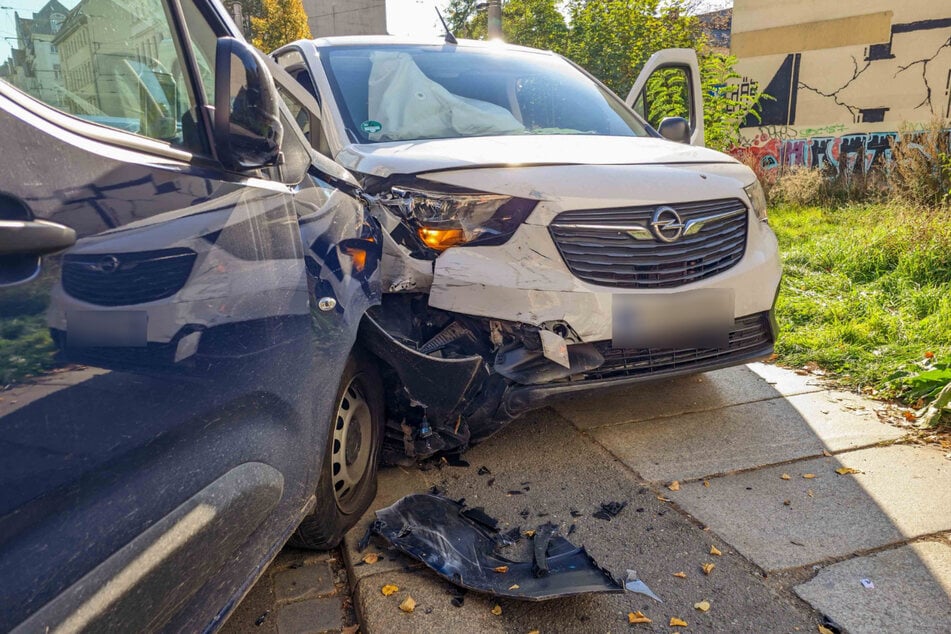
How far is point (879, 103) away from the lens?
1791cm

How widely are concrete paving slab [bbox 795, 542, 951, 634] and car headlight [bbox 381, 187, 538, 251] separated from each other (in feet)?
5.75

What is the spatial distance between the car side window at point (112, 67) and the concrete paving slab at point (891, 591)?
7.78 ft

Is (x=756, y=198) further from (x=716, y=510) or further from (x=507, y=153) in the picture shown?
(x=716, y=510)

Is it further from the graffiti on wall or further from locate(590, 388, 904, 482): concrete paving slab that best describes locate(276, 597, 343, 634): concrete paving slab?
the graffiti on wall

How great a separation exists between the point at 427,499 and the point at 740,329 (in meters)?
1.79

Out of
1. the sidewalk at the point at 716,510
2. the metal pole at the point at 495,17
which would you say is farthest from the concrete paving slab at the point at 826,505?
the metal pole at the point at 495,17

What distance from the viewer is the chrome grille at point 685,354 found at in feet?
10.7

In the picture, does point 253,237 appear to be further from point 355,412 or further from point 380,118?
point 380,118

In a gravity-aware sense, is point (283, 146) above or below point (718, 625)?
above

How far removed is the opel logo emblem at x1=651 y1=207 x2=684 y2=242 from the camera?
3.27 metres

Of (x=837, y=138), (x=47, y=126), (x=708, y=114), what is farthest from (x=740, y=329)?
(x=837, y=138)

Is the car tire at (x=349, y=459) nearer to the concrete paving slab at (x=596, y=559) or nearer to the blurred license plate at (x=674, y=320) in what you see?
the concrete paving slab at (x=596, y=559)

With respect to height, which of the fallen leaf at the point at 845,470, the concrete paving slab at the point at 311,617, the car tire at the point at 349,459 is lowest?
the fallen leaf at the point at 845,470

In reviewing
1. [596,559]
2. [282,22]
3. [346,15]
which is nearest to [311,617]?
[596,559]
